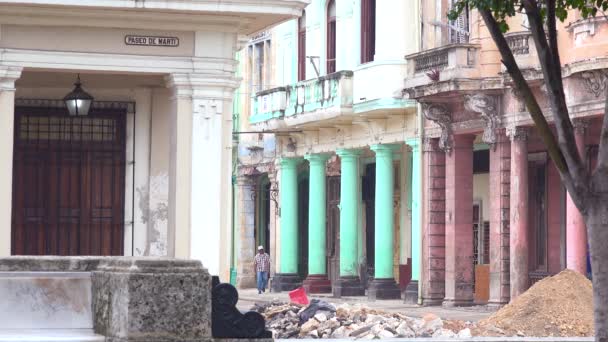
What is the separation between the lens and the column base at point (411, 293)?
35.5m

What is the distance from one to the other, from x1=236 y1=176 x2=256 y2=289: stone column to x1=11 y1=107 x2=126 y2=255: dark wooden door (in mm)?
31899

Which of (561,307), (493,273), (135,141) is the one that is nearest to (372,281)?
(493,273)

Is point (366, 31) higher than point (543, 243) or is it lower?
higher

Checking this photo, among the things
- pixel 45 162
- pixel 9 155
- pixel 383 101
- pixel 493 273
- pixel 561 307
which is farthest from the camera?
pixel 383 101

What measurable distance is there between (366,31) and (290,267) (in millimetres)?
8414

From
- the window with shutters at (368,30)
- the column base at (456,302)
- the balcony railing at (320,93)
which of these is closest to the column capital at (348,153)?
the balcony railing at (320,93)

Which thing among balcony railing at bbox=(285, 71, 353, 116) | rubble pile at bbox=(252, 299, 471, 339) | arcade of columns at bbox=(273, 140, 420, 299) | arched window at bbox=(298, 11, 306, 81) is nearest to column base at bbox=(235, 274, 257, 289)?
arcade of columns at bbox=(273, 140, 420, 299)

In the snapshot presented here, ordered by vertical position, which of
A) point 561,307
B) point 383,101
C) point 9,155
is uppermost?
point 383,101

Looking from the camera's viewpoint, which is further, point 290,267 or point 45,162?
point 290,267

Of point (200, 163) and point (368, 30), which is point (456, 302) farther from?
point (200, 163)

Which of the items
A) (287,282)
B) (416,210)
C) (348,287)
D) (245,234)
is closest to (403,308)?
(416,210)

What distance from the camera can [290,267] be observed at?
4450cm

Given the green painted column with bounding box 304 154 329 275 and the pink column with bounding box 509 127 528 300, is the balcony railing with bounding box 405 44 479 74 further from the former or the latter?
the green painted column with bounding box 304 154 329 275

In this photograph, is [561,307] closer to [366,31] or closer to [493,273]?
[493,273]
